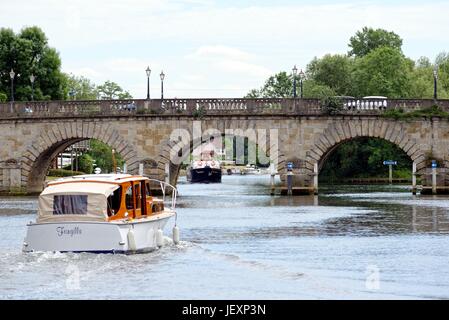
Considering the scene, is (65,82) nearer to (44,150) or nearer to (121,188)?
(44,150)

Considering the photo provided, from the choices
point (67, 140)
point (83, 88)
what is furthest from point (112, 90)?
point (67, 140)

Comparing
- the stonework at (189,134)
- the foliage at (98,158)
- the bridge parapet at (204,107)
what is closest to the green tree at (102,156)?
the foliage at (98,158)

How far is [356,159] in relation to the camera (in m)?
113

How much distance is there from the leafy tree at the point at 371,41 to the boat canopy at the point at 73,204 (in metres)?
102

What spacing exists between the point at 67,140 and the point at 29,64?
29.0m

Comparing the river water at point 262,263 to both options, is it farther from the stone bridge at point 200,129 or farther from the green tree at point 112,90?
the green tree at point 112,90

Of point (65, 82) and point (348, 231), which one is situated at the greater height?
point (65, 82)

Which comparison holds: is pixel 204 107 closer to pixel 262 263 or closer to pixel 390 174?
pixel 390 174

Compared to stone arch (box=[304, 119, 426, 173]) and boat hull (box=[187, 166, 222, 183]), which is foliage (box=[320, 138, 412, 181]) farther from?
stone arch (box=[304, 119, 426, 173])

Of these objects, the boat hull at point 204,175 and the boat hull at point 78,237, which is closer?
the boat hull at point 78,237

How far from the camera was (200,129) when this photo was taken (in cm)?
7756

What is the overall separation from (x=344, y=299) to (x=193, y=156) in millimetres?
130928

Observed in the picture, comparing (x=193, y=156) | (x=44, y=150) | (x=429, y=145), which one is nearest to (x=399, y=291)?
(x=429, y=145)

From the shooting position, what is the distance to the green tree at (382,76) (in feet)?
376
